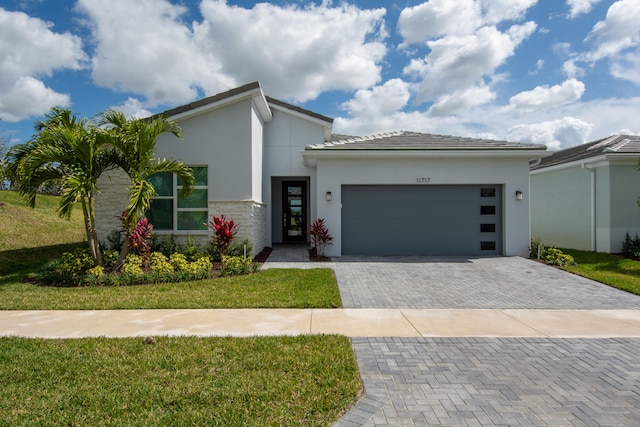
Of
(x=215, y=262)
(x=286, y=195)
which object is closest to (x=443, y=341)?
(x=215, y=262)

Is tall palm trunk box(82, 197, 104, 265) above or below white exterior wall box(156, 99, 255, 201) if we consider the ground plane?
below

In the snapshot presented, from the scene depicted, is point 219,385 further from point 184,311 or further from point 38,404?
point 184,311

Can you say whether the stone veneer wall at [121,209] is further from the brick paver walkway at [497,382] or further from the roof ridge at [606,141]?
the roof ridge at [606,141]

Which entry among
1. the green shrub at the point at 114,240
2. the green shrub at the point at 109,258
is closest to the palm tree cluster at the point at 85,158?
the green shrub at the point at 109,258

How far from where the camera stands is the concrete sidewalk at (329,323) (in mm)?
5172

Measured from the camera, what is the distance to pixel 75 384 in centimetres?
363

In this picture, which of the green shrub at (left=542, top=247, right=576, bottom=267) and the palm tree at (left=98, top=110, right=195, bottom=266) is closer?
the palm tree at (left=98, top=110, right=195, bottom=266)

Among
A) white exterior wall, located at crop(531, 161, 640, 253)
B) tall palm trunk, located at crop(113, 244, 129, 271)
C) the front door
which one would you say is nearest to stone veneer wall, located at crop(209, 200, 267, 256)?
tall palm trunk, located at crop(113, 244, 129, 271)

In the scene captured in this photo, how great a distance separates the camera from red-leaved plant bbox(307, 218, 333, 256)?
38.5 feet

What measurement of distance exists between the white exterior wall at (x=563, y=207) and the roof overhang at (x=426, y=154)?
12.4ft

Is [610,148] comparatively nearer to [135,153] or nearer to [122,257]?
[135,153]

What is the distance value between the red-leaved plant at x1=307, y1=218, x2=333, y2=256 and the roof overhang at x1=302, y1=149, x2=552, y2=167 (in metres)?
2.24

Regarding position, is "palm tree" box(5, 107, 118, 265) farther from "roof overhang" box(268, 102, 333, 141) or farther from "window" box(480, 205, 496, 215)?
"window" box(480, 205, 496, 215)

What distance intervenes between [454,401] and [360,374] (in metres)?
0.98
